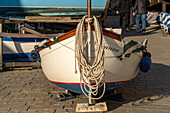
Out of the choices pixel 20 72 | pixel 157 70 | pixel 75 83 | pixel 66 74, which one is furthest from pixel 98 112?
pixel 20 72

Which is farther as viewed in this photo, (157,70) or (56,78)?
(157,70)

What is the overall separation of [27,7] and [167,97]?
792cm

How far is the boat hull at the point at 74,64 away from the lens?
13.2 ft

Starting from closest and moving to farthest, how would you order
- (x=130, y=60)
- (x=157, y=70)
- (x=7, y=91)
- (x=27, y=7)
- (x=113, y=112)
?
(x=113, y=112) < (x=130, y=60) < (x=7, y=91) < (x=157, y=70) < (x=27, y=7)

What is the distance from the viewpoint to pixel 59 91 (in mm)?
5293

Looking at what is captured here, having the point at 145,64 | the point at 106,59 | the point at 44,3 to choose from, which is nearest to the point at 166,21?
the point at 44,3

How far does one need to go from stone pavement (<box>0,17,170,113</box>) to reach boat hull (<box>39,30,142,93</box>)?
0.49 m

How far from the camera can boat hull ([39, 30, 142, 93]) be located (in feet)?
13.2

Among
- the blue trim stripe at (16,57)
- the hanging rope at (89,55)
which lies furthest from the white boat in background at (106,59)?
the blue trim stripe at (16,57)

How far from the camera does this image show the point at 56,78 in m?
4.49

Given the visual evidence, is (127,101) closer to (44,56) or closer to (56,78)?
(56,78)

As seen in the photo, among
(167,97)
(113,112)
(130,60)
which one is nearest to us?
(113,112)

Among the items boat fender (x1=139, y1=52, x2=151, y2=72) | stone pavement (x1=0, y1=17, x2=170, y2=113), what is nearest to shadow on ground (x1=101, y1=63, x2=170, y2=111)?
stone pavement (x1=0, y1=17, x2=170, y2=113)

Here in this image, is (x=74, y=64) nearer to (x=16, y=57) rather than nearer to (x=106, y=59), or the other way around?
(x=106, y=59)
